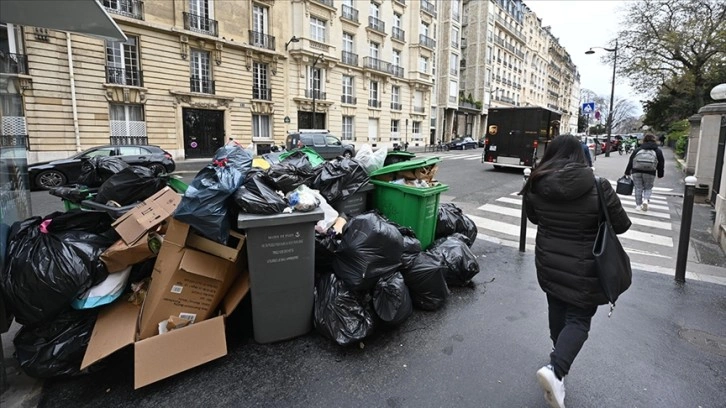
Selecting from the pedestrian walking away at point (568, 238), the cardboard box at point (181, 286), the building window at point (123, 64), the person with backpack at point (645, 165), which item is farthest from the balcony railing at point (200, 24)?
the pedestrian walking away at point (568, 238)

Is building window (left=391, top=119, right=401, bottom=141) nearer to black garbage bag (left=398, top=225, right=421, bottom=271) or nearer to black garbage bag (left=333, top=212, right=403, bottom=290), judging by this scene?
black garbage bag (left=398, top=225, right=421, bottom=271)

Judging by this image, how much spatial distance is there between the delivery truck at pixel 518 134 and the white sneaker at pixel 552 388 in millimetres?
12691

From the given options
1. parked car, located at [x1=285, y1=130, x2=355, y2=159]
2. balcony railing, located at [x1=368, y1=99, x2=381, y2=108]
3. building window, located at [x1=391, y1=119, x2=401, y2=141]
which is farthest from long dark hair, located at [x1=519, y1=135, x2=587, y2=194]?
building window, located at [x1=391, y1=119, x2=401, y2=141]

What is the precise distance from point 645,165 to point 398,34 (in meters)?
31.3

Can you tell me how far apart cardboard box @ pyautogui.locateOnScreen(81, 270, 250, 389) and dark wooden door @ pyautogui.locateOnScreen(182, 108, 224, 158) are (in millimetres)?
20267

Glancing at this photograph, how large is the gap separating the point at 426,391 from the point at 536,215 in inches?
53.1

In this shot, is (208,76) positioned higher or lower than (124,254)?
higher

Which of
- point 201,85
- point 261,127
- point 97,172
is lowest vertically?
point 97,172

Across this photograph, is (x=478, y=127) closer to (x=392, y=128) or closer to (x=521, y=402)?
(x=392, y=128)

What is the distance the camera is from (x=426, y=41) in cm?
3844

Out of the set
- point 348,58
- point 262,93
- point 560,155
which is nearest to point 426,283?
point 560,155

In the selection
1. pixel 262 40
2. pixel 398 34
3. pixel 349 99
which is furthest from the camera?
pixel 398 34

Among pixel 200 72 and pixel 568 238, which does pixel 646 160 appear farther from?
pixel 200 72

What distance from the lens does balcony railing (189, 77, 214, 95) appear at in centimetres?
2089
